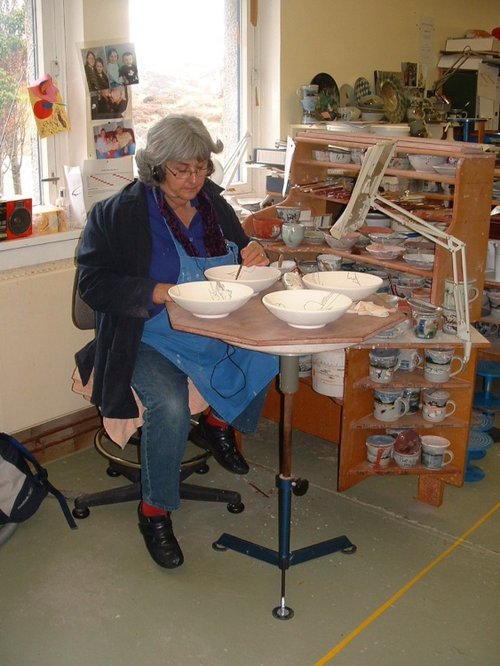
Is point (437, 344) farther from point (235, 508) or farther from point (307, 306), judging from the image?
point (235, 508)

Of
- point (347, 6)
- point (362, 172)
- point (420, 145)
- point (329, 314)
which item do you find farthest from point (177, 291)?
point (347, 6)

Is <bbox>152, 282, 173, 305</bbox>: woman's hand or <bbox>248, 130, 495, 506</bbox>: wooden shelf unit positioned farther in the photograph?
<bbox>248, 130, 495, 506</bbox>: wooden shelf unit

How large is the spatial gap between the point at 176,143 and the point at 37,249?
0.84 meters

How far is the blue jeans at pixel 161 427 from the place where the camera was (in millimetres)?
2266

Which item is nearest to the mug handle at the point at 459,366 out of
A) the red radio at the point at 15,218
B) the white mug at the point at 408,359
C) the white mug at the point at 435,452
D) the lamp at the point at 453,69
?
the white mug at the point at 408,359

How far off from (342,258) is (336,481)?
2.76ft

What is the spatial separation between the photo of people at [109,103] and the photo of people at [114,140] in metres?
0.04

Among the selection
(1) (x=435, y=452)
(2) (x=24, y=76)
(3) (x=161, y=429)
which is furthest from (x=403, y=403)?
(2) (x=24, y=76)

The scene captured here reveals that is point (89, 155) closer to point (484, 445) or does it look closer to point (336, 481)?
point (336, 481)

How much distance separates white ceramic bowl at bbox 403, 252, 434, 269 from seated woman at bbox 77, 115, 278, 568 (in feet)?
1.87

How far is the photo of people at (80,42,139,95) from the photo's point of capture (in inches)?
116

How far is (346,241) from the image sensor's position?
2859 mm

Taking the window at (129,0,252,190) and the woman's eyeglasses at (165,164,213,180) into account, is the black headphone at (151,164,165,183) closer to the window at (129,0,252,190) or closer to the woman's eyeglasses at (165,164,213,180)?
the woman's eyeglasses at (165,164,213,180)

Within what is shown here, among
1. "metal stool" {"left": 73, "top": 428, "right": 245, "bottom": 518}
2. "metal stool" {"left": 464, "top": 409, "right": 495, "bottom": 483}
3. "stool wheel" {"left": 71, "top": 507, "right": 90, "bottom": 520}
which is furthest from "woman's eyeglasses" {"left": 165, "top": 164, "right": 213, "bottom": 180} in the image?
"metal stool" {"left": 464, "top": 409, "right": 495, "bottom": 483}
